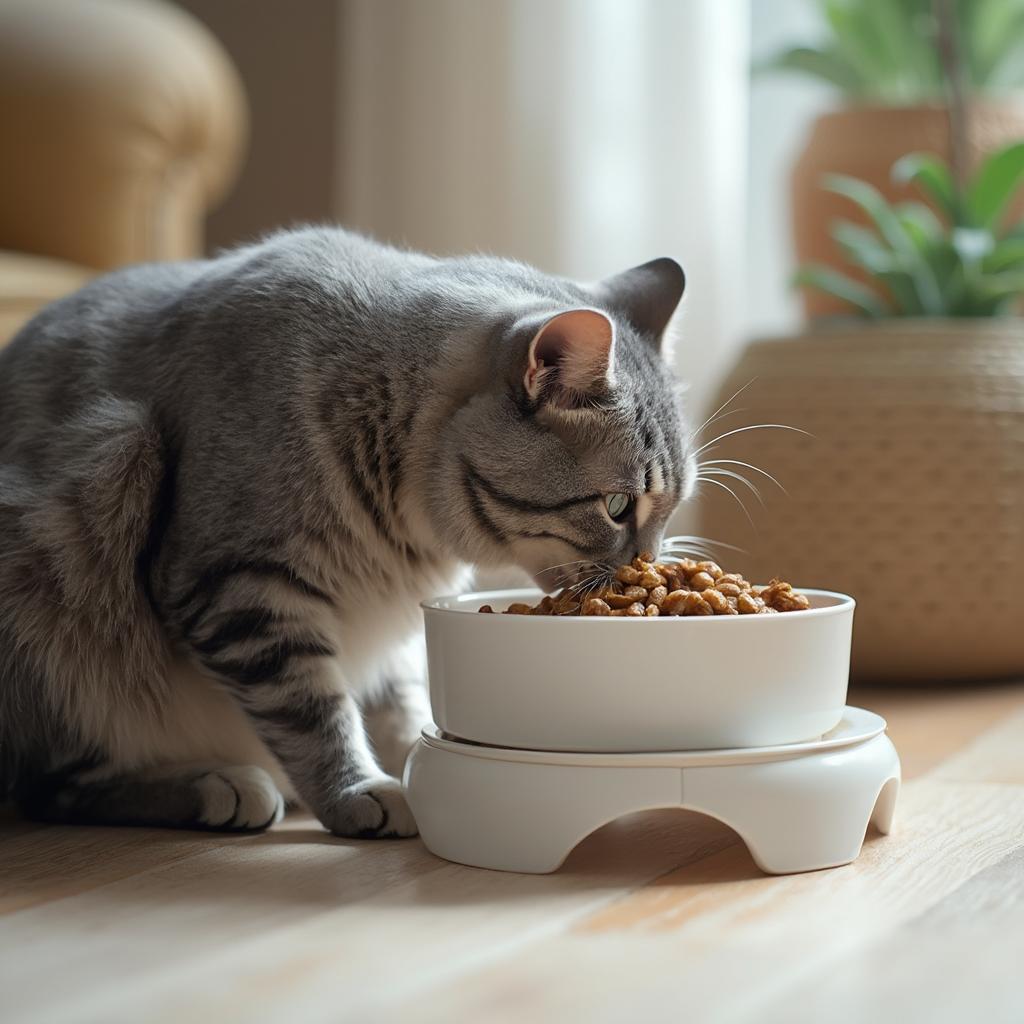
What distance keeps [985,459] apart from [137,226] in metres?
1.62

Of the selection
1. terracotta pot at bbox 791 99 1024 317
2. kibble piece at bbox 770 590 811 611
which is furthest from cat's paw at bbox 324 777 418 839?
terracotta pot at bbox 791 99 1024 317

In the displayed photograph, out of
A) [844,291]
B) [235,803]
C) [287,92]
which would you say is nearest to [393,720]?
[235,803]

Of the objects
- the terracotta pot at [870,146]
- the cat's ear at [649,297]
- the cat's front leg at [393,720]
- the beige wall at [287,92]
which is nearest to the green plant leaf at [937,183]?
the terracotta pot at [870,146]

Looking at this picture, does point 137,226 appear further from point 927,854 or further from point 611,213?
point 927,854

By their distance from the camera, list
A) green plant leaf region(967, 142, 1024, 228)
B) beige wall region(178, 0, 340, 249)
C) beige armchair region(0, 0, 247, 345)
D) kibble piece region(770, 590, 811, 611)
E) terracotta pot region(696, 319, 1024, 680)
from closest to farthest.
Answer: kibble piece region(770, 590, 811, 611) → terracotta pot region(696, 319, 1024, 680) → green plant leaf region(967, 142, 1024, 228) → beige armchair region(0, 0, 247, 345) → beige wall region(178, 0, 340, 249)

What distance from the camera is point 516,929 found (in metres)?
1.15

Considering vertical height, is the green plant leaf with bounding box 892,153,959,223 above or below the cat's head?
above

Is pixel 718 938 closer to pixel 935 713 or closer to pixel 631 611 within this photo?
pixel 631 611

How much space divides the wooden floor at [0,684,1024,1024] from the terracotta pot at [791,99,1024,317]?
1.94 meters

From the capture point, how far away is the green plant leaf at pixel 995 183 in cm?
242

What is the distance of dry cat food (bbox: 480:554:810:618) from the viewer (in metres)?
1.35

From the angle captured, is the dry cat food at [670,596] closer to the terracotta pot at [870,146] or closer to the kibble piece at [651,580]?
the kibble piece at [651,580]

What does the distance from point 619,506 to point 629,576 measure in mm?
96

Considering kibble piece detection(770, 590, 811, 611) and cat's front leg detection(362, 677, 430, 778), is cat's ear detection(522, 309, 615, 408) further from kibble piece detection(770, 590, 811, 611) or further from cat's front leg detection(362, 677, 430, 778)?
cat's front leg detection(362, 677, 430, 778)
